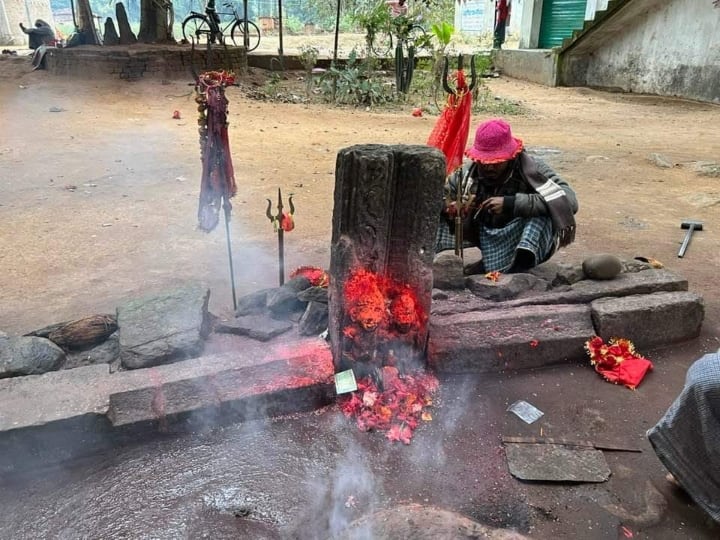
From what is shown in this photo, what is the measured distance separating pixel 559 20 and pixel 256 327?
652 inches

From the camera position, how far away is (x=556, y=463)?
7.70 ft

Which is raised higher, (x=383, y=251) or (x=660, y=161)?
(x=383, y=251)

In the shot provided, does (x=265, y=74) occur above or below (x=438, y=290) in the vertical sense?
above

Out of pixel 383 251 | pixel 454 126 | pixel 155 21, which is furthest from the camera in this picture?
pixel 155 21

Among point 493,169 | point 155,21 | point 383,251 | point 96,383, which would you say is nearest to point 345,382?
point 383,251

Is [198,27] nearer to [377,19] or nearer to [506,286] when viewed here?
[377,19]

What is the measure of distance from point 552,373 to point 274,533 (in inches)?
67.2

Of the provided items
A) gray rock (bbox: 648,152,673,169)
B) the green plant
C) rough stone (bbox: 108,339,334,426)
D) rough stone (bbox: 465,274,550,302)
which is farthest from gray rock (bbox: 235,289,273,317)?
the green plant

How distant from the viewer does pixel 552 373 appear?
2977 millimetres

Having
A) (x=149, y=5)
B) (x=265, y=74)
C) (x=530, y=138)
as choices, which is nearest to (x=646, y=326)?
(x=530, y=138)

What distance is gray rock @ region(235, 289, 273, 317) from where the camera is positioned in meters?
3.29

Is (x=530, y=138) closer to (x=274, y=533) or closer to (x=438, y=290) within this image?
(x=438, y=290)

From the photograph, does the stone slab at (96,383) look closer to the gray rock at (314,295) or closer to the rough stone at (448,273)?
the gray rock at (314,295)

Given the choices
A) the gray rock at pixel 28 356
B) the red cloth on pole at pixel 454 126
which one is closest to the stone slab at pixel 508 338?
the red cloth on pole at pixel 454 126
